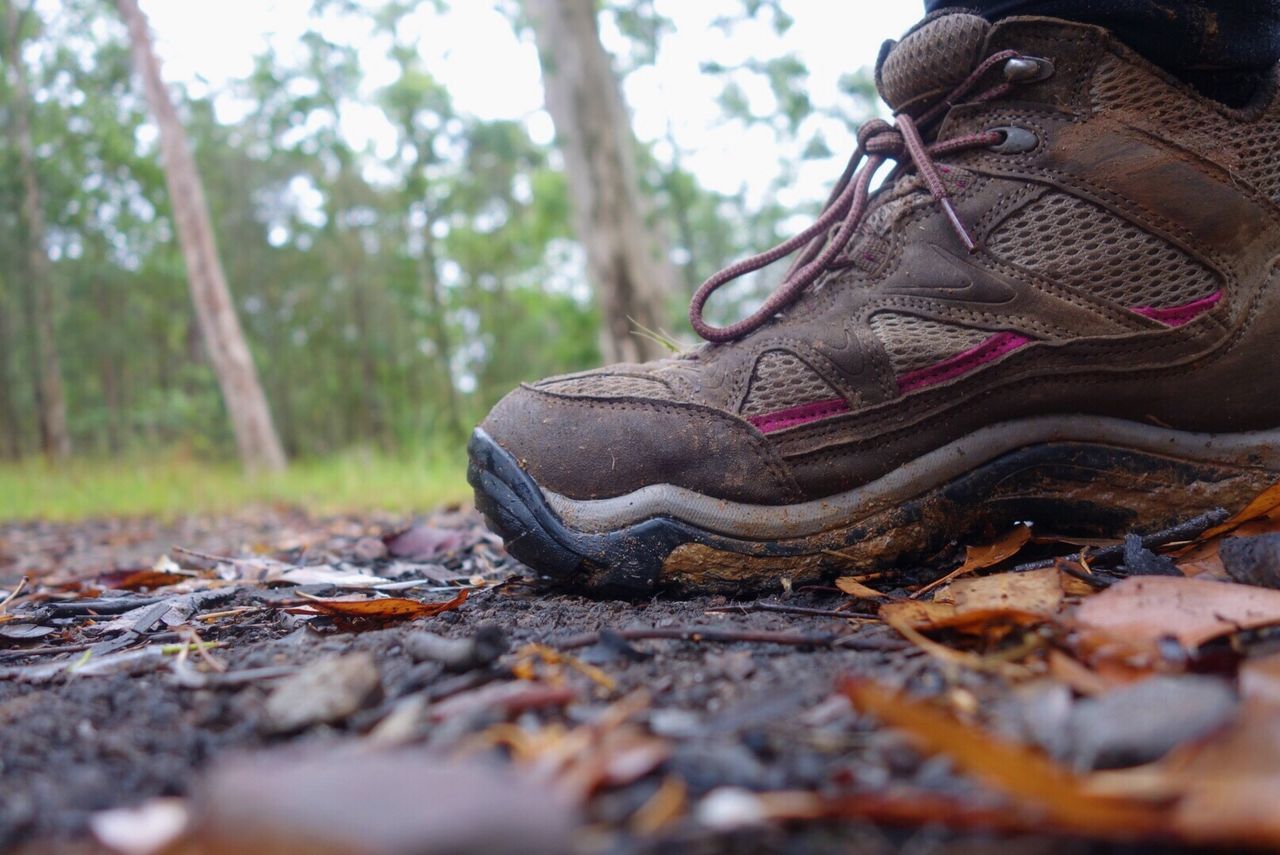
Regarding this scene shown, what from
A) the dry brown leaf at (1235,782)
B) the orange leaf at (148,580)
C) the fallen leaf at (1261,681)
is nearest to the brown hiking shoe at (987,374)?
the fallen leaf at (1261,681)

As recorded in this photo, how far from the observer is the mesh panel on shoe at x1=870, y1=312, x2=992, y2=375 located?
1.29 metres

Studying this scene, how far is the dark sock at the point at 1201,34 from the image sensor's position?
48.4 inches

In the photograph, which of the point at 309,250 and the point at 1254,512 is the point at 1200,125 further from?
the point at 309,250

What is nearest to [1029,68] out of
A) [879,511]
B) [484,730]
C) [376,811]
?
[879,511]

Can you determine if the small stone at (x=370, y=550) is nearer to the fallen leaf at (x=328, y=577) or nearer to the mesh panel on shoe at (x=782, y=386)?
the fallen leaf at (x=328, y=577)

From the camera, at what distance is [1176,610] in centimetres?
88

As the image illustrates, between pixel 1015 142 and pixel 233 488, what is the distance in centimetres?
710

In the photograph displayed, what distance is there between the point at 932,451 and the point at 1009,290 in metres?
0.27

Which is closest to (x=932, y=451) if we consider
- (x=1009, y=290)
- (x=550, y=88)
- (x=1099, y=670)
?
(x=1009, y=290)

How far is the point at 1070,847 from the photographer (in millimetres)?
473

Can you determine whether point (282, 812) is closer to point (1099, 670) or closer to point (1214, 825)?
point (1214, 825)

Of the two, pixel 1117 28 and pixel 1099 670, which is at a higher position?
pixel 1117 28

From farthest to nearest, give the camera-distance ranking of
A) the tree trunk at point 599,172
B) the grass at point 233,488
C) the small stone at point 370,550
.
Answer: the tree trunk at point 599,172 → the grass at point 233,488 → the small stone at point 370,550

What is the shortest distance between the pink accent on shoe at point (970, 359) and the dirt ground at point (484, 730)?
0.36 metres
